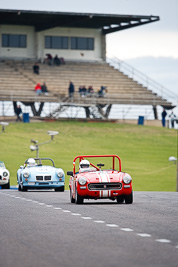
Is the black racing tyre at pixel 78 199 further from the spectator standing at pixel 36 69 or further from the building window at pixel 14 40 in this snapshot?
the building window at pixel 14 40

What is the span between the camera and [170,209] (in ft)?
62.2

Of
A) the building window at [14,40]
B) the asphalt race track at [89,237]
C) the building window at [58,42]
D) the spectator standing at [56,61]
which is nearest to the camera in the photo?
the asphalt race track at [89,237]

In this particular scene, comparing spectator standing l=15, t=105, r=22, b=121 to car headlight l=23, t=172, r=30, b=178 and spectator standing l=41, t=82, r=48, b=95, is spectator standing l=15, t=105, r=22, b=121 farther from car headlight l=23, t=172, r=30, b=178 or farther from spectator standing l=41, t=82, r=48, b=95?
car headlight l=23, t=172, r=30, b=178

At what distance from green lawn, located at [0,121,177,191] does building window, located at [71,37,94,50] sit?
14.9 meters

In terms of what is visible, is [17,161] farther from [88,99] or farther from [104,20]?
[104,20]

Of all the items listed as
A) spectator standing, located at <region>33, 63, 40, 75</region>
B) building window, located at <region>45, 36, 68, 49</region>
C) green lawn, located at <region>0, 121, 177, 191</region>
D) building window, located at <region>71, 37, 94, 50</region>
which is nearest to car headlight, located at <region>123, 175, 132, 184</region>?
green lawn, located at <region>0, 121, 177, 191</region>

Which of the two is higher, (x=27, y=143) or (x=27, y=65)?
(x=27, y=65)

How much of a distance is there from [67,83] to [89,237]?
210ft

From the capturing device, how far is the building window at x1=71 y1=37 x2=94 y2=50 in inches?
3290

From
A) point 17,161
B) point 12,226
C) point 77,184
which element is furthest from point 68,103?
point 12,226

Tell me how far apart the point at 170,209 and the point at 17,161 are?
37.1 metres

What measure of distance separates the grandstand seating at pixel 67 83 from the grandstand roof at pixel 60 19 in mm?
3909

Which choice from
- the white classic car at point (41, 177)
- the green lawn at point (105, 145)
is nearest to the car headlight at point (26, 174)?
the white classic car at point (41, 177)

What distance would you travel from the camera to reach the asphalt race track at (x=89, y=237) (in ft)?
31.1
